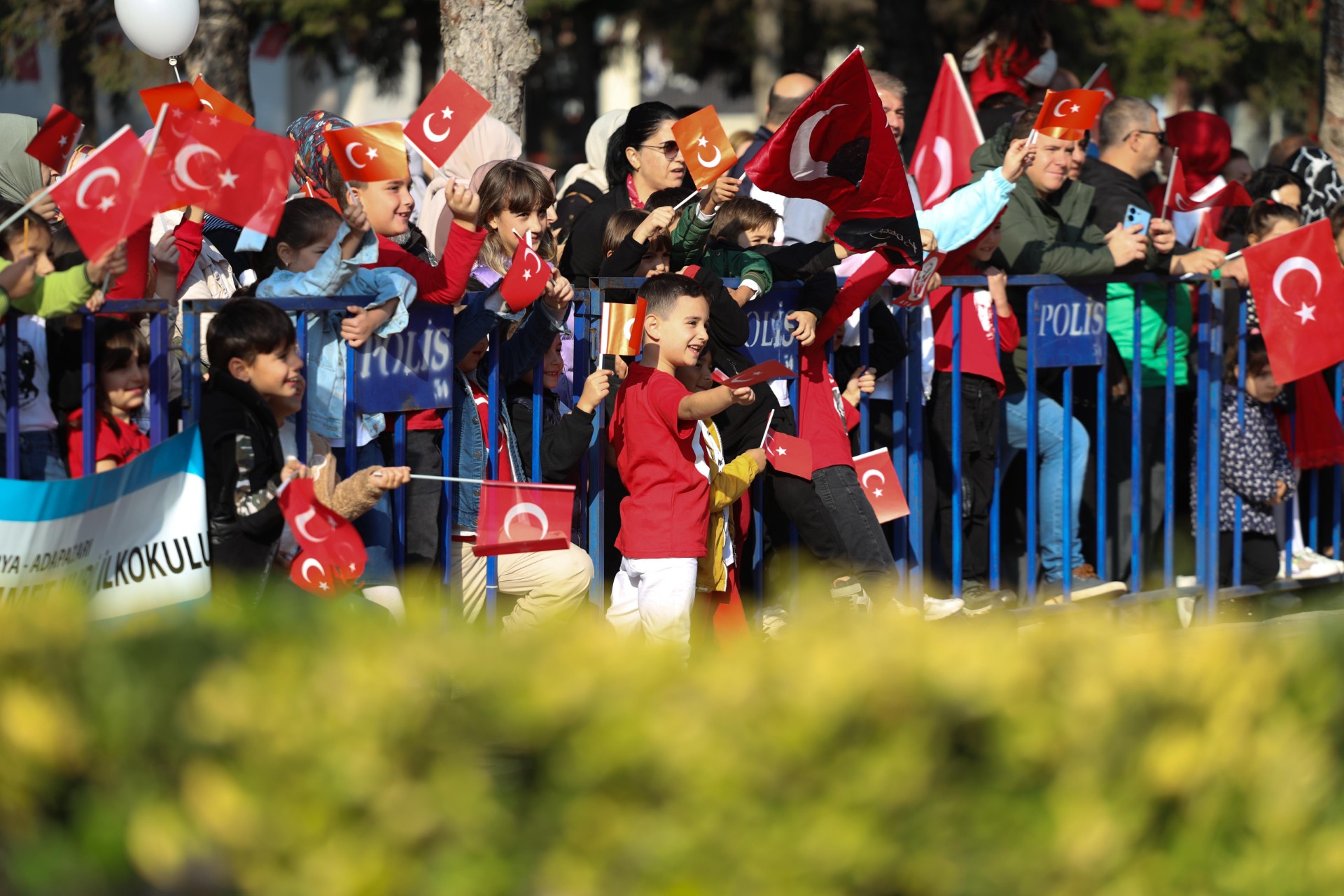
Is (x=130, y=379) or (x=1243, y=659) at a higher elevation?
(x=130, y=379)

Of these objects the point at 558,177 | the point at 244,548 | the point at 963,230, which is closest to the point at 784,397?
the point at 963,230

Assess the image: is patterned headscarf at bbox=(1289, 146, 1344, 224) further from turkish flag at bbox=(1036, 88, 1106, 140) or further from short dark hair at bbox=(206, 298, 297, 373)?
short dark hair at bbox=(206, 298, 297, 373)

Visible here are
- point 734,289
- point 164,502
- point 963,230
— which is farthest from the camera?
point 963,230

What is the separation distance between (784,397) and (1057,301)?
4.47ft

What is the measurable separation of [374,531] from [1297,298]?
4061mm

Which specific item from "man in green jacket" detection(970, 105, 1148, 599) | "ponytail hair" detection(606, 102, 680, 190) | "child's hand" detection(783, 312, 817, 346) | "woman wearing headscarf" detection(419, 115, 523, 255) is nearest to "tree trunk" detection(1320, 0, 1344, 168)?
"man in green jacket" detection(970, 105, 1148, 599)

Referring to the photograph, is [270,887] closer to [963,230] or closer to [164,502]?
[164,502]

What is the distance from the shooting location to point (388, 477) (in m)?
4.62

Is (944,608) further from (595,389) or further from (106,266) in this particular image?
(106,266)

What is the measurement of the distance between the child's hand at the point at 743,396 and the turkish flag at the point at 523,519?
598 millimetres

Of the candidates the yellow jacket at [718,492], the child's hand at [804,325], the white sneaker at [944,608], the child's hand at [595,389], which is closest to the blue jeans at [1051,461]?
the white sneaker at [944,608]

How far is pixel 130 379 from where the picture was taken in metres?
4.97

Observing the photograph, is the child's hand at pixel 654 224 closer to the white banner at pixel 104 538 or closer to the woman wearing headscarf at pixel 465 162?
the woman wearing headscarf at pixel 465 162

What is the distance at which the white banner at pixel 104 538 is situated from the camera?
4.21 meters
